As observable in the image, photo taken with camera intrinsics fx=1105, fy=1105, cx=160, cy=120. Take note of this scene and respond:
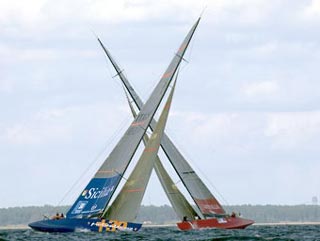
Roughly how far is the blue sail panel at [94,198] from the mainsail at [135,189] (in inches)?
42.3

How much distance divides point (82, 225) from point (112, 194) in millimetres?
2633

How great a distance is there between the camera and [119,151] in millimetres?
61656

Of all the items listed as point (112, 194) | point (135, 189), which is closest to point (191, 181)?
point (135, 189)

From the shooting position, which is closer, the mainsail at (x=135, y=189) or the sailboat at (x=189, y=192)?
the mainsail at (x=135, y=189)

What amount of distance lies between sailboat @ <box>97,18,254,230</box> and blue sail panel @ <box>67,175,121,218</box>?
922 centimetres

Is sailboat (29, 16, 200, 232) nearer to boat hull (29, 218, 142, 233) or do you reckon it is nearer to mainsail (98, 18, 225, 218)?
boat hull (29, 218, 142, 233)

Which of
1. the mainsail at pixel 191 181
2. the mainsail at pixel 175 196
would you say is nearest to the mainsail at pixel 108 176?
the mainsail at pixel 191 181

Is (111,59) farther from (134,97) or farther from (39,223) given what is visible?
(39,223)

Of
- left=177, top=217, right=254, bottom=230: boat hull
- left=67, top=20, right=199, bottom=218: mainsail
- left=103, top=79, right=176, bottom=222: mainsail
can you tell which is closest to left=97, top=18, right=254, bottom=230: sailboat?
left=177, top=217, right=254, bottom=230: boat hull

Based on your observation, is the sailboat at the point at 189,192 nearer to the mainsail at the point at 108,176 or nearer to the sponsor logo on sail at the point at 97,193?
the mainsail at the point at 108,176

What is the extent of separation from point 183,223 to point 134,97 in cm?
871

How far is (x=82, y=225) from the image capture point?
59.8 m

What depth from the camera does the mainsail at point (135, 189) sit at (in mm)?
61594

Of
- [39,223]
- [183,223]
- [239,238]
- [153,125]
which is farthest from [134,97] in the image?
[239,238]
